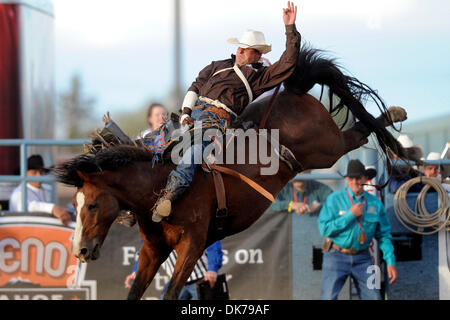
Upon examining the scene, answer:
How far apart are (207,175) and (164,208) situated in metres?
0.57

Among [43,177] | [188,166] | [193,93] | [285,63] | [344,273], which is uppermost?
[285,63]

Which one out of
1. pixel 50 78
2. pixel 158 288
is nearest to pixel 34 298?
pixel 158 288

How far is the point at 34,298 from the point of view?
746cm

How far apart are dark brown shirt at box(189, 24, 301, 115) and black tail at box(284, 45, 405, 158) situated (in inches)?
14.9

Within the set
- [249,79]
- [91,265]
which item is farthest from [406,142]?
[91,265]

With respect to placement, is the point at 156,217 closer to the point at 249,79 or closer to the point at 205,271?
the point at 249,79

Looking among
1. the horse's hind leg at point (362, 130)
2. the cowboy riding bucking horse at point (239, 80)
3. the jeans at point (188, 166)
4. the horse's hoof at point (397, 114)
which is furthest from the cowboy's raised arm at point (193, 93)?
the horse's hoof at point (397, 114)

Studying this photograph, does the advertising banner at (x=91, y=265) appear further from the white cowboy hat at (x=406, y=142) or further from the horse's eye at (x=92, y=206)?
the horse's eye at (x=92, y=206)

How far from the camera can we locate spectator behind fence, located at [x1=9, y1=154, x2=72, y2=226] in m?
7.50

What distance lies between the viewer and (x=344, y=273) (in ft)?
23.7

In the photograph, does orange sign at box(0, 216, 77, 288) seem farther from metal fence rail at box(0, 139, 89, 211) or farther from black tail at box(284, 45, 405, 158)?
black tail at box(284, 45, 405, 158)

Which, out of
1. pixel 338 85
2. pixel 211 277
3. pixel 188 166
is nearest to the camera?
pixel 188 166

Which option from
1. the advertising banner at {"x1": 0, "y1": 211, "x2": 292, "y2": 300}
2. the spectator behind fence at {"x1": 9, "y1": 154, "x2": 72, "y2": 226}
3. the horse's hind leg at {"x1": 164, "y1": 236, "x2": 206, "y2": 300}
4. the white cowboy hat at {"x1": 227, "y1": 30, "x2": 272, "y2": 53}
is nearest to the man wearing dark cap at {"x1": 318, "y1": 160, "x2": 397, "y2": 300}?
the advertising banner at {"x1": 0, "y1": 211, "x2": 292, "y2": 300}
